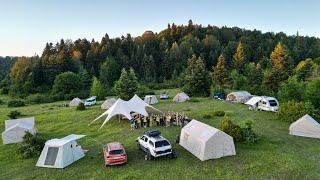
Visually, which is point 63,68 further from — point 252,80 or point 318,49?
point 318,49

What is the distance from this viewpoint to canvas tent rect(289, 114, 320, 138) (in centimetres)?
2720

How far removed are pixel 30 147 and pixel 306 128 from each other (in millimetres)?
22734

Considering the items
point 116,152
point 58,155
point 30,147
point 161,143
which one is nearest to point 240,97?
point 161,143

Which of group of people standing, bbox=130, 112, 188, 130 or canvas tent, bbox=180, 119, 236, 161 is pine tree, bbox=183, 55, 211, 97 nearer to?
group of people standing, bbox=130, 112, 188, 130

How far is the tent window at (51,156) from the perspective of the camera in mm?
22141

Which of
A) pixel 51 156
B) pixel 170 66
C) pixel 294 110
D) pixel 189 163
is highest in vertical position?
pixel 170 66

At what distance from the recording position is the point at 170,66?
10681 cm

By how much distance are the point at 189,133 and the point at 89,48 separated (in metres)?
98.4

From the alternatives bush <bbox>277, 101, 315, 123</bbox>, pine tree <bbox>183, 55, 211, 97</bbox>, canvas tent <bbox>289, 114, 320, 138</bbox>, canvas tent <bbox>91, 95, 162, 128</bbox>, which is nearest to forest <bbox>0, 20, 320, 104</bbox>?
pine tree <bbox>183, 55, 211, 97</bbox>

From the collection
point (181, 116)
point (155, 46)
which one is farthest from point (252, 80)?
point (155, 46)

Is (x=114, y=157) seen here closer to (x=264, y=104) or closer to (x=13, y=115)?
(x=264, y=104)

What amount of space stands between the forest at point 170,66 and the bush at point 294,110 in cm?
643

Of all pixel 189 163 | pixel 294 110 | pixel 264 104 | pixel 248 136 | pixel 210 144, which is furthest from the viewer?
pixel 264 104

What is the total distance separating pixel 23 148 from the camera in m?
25.7
